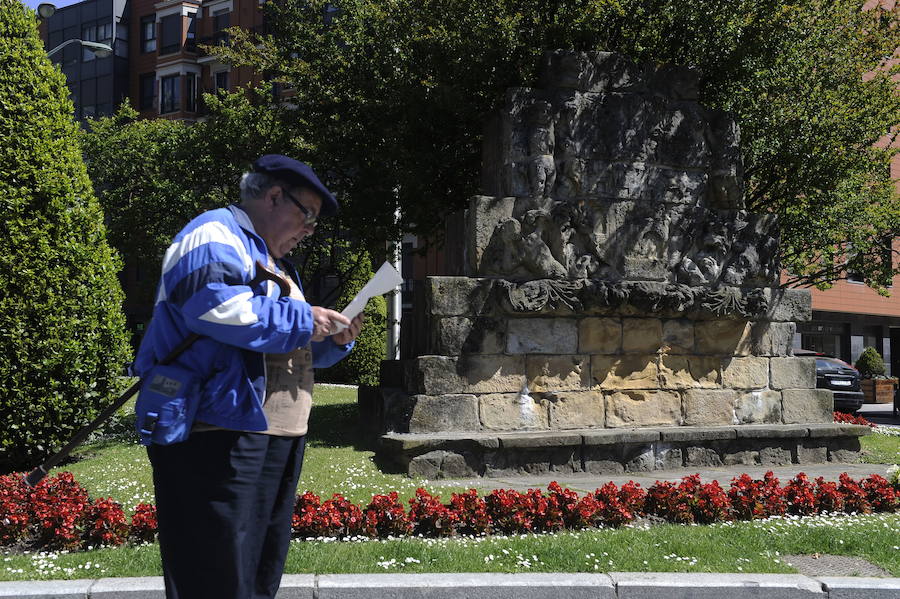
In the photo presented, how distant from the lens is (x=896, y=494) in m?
7.29

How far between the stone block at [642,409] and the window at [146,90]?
45.6 m

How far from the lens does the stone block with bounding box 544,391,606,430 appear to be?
960 cm

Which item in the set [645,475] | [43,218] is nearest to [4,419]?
[43,218]

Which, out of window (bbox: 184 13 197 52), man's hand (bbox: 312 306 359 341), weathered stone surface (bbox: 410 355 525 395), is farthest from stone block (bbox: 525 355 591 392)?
window (bbox: 184 13 197 52)

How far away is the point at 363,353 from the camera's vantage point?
965 inches

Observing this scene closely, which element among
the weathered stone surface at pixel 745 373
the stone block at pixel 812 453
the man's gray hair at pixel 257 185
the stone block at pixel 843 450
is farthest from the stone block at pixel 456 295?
the man's gray hair at pixel 257 185

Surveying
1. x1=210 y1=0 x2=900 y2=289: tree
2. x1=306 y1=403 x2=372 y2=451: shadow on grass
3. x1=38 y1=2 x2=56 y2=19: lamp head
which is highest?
x1=38 y1=2 x2=56 y2=19: lamp head

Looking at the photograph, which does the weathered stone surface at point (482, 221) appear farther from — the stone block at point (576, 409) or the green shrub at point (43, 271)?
the green shrub at point (43, 271)

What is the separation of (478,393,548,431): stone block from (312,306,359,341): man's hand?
20.9 ft

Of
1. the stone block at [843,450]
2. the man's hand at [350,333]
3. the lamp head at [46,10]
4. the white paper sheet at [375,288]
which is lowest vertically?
the stone block at [843,450]

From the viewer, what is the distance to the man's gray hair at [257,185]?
3109mm

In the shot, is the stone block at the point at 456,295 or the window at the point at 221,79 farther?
the window at the point at 221,79

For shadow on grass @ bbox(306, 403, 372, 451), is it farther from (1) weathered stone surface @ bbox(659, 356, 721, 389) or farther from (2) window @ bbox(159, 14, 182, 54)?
(2) window @ bbox(159, 14, 182, 54)

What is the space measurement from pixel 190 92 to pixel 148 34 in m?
5.87
